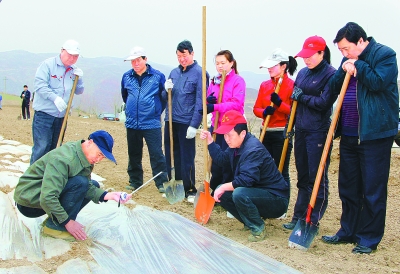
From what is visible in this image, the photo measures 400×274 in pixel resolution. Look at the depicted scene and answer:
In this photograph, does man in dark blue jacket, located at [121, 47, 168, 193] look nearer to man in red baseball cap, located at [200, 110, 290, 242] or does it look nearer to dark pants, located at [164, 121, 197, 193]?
dark pants, located at [164, 121, 197, 193]

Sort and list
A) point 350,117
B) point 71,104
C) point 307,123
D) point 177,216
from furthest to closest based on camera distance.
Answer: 1. point 71,104
2. point 177,216
3. point 307,123
4. point 350,117

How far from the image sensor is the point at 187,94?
15.7 ft

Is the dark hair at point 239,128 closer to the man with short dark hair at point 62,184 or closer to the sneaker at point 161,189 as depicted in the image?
the man with short dark hair at point 62,184

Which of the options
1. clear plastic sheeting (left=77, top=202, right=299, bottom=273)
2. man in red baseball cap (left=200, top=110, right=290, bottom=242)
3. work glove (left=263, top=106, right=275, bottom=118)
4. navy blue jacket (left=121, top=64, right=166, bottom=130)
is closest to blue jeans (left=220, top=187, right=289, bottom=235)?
man in red baseball cap (left=200, top=110, right=290, bottom=242)

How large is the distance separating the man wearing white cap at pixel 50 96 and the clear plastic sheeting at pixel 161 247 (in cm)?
115

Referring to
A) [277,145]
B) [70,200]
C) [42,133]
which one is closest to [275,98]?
[277,145]

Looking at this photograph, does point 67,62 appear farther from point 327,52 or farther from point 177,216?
point 327,52

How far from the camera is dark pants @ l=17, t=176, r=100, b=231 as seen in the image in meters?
3.29

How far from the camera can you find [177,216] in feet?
13.4

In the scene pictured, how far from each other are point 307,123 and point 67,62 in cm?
267

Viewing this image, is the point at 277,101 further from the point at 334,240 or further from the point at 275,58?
the point at 334,240

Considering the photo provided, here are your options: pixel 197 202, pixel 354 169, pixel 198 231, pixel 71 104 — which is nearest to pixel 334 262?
pixel 354 169

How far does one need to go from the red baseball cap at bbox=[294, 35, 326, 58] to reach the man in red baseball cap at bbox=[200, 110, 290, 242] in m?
0.73

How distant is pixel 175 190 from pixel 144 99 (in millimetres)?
1061
